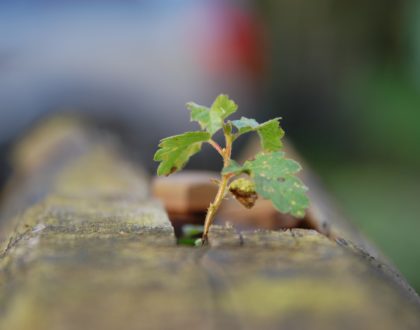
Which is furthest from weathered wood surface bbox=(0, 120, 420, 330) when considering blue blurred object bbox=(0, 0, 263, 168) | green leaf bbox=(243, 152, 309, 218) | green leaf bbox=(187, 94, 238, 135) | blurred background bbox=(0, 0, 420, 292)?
blue blurred object bbox=(0, 0, 263, 168)

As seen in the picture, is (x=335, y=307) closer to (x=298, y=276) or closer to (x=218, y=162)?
(x=298, y=276)

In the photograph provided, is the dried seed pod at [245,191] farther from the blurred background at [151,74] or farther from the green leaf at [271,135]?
the blurred background at [151,74]

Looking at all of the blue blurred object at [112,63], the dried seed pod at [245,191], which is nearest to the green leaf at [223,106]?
the dried seed pod at [245,191]

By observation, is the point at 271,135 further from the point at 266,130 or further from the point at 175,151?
the point at 175,151

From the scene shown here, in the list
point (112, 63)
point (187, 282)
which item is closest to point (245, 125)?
point (187, 282)

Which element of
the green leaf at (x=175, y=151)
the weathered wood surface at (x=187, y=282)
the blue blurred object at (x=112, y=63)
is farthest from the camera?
the blue blurred object at (x=112, y=63)

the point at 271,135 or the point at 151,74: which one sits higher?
the point at 271,135

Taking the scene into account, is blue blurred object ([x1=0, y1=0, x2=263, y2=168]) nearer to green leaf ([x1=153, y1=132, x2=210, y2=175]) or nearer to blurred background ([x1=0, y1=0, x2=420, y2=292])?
blurred background ([x1=0, y1=0, x2=420, y2=292])
